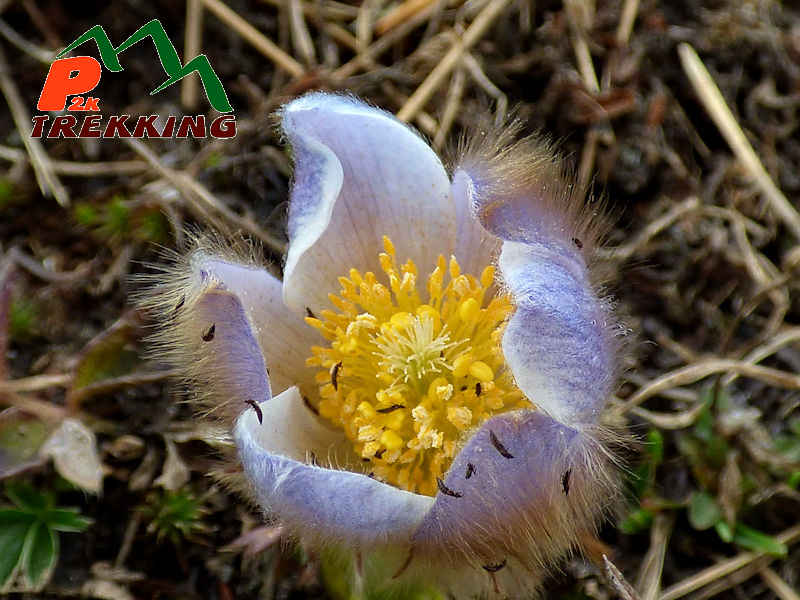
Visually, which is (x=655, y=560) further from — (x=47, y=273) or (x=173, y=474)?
(x=47, y=273)

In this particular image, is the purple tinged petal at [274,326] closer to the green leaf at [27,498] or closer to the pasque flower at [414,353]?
the pasque flower at [414,353]

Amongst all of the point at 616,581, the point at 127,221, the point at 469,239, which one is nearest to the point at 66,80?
the point at 127,221

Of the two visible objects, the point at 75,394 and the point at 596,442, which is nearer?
the point at 596,442

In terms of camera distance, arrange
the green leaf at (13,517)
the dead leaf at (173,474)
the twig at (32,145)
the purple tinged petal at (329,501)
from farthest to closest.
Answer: the twig at (32,145) < the dead leaf at (173,474) < the green leaf at (13,517) < the purple tinged petal at (329,501)

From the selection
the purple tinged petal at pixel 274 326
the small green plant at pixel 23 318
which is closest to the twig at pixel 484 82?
the purple tinged petal at pixel 274 326

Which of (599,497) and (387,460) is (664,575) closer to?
(599,497)

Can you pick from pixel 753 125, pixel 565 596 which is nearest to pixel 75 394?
pixel 565 596

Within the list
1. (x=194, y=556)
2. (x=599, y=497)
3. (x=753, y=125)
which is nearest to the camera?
(x=599, y=497)
